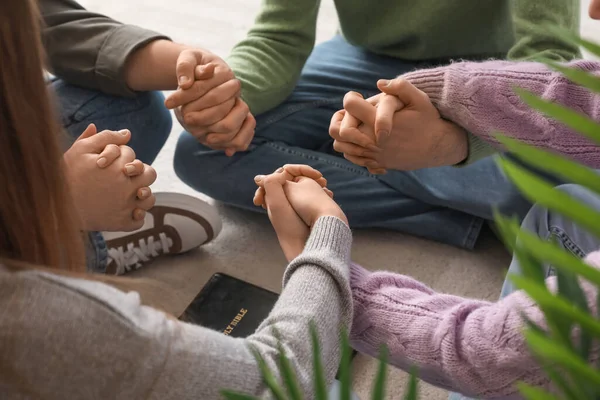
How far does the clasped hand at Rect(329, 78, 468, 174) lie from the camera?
0.77 m

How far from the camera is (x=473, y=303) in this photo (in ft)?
2.06

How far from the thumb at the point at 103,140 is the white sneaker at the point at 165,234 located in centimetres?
27

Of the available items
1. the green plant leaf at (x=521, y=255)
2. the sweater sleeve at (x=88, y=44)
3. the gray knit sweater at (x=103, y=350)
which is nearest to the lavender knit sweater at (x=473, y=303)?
the gray knit sweater at (x=103, y=350)

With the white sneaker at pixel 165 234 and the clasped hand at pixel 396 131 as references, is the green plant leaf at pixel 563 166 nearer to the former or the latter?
the clasped hand at pixel 396 131

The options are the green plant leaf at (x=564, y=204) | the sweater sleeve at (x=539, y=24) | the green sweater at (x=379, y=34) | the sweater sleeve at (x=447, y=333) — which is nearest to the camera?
the green plant leaf at (x=564, y=204)

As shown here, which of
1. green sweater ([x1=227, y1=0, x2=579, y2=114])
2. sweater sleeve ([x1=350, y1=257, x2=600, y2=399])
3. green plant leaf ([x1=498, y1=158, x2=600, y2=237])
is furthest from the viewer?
green sweater ([x1=227, y1=0, x2=579, y2=114])

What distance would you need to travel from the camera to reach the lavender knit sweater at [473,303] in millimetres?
565

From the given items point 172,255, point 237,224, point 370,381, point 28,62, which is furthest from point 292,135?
point 28,62

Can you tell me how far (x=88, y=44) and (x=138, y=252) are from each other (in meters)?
0.34

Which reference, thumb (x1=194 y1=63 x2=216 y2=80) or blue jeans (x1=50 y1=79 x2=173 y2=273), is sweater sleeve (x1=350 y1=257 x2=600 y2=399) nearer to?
thumb (x1=194 y1=63 x2=216 y2=80)

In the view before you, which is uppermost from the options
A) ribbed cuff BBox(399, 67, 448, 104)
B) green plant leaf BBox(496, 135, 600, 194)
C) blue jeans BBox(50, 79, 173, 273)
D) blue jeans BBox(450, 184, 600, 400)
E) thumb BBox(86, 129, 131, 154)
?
green plant leaf BBox(496, 135, 600, 194)

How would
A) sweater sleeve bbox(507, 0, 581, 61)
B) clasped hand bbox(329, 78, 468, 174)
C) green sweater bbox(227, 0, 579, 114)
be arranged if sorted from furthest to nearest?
green sweater bbox(227, 0, 579, 114), sweater sleeve bbox(507, 0, 581, 61), clasped hand bbox(329, 78, 468, 174)

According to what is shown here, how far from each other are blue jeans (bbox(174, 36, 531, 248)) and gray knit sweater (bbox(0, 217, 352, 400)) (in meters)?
0.56

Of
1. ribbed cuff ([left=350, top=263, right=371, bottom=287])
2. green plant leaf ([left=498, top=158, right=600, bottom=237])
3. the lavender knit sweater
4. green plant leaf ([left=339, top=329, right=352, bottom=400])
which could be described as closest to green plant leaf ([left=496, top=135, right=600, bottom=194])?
green plant leaf ([left=498, top=158, right=600, bottom=237])
